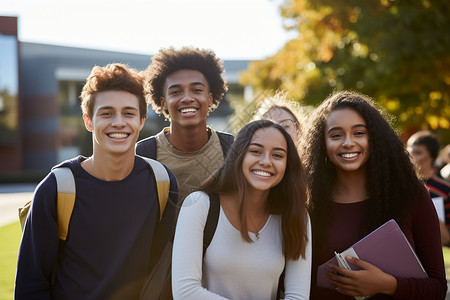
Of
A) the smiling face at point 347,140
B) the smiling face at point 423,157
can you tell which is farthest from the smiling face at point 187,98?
the smiling face at point 423,157

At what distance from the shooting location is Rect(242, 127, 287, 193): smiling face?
270 cm

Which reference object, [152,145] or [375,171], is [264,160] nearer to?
[375,171]

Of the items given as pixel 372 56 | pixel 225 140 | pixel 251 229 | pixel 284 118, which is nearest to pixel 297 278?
pixel 251 229

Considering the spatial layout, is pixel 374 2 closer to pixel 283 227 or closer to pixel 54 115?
pixel 283 227

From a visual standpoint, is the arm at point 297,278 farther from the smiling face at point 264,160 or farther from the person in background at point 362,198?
the smiling face at point 264,160

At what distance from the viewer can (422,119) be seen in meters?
14.9

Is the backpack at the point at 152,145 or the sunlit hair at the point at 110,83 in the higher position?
the sunlit hair at the point at 110,83

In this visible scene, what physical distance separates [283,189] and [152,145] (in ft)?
4.11

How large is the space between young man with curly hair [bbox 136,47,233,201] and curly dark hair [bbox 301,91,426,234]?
82cm

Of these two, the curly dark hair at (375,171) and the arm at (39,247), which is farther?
the curly dark hair at (375,171)

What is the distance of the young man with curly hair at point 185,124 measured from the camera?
3.61 meters

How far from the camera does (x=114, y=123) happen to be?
282 centimetres

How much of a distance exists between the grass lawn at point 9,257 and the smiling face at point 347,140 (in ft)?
14.3

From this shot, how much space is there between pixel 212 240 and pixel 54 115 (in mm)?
36508
